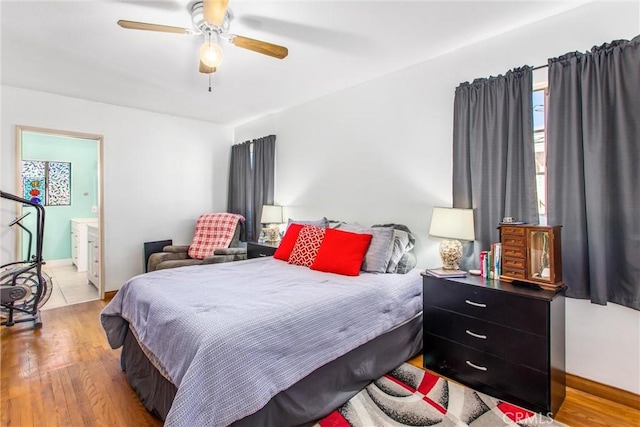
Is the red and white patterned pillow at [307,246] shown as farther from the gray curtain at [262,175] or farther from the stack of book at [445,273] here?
the gray curtain at [262,175]

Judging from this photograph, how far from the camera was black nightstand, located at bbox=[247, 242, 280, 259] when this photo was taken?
367 centimetres

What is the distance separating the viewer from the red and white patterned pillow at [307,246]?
2.88 metres

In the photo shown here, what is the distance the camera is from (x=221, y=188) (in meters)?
5.27

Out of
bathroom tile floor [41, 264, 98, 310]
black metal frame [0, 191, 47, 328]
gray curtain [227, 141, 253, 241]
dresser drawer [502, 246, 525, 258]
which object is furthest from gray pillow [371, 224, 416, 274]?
bathroom tile floor [41, 264, 98, 310]

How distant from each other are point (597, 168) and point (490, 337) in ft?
4.04

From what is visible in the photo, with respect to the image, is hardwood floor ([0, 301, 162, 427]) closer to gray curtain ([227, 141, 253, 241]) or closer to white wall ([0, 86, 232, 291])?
white wall ([0, 86, 232, 291])


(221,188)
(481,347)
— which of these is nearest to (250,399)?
(481,347)

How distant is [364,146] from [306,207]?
1150mm

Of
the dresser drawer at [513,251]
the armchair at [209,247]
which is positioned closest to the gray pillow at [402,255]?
the dresser drawer at [513,251]

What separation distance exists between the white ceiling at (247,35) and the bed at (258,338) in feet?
6.04

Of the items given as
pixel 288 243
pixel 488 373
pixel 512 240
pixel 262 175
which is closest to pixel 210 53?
pixel 288 243

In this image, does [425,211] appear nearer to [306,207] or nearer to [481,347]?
[481,347]

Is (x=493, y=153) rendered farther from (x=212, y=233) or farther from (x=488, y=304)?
(x=212, y=233)

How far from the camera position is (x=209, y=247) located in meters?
4.41
